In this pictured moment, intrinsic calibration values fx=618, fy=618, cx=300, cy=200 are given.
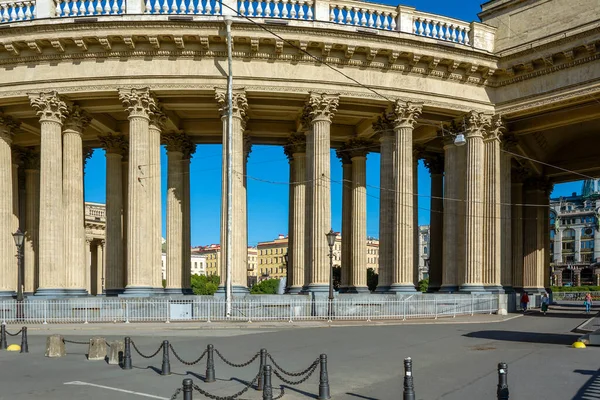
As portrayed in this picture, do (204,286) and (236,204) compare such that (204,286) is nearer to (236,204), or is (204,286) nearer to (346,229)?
(346,229)

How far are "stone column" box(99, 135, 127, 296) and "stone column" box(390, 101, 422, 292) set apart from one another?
1497cm

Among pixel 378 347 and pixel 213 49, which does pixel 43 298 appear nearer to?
pixel 213 49

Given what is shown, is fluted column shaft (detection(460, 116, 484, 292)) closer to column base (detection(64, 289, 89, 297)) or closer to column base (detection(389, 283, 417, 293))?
column base (detection(389, 283, 417, 293))

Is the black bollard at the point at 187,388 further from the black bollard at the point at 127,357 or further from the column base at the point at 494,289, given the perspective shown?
the column base at the point at 494,289

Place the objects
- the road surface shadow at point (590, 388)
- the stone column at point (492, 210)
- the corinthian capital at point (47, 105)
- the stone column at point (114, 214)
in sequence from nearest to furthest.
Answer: the road surface shadow at point (590, 388) < the corinthian capital at point (47, 105) < the stone column at point (492, 210) < the stone column at point (114, 214)

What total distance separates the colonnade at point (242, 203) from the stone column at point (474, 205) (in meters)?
0.05

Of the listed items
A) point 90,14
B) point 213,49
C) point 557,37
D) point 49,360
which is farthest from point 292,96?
point 49,360

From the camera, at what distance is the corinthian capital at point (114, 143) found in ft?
117

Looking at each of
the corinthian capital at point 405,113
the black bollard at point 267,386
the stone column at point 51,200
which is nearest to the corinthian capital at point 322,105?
the corinthian capital at point 405,113

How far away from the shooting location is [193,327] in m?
25.1

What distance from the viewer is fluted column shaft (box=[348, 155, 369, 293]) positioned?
116 ft

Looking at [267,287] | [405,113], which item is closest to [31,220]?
[405,113]

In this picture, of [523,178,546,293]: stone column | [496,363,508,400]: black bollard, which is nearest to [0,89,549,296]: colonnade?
[523,178,546,293]: stone column

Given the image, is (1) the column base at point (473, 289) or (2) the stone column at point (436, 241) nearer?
(1) the column base at point (473, 289)
